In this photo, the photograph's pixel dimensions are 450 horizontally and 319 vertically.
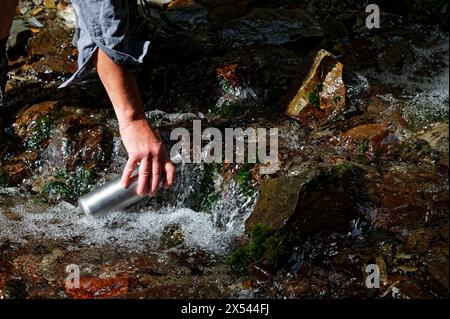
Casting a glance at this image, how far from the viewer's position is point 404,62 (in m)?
5.35

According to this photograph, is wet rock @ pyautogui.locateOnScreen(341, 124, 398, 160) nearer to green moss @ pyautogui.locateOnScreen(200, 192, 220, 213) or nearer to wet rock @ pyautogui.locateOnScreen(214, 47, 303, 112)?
wet rock @ pyautogui.locateOnScreen(214, 47, 303, 112)

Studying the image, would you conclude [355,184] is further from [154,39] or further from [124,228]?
[154,39]

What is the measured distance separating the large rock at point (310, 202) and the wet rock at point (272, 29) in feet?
6.88

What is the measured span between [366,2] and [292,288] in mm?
3668

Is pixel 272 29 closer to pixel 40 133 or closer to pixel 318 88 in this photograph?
pixel 318 88

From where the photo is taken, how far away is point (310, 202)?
11.7ft

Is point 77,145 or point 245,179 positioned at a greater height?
point 77,145

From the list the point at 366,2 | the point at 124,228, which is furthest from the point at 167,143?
the point at 366,2

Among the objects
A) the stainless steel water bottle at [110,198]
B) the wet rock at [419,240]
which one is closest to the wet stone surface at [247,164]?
the wet rock at [419,240]

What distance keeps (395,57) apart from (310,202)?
2.42m

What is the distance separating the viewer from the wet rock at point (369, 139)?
432 cm

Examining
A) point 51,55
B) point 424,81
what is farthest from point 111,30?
point 424,81
